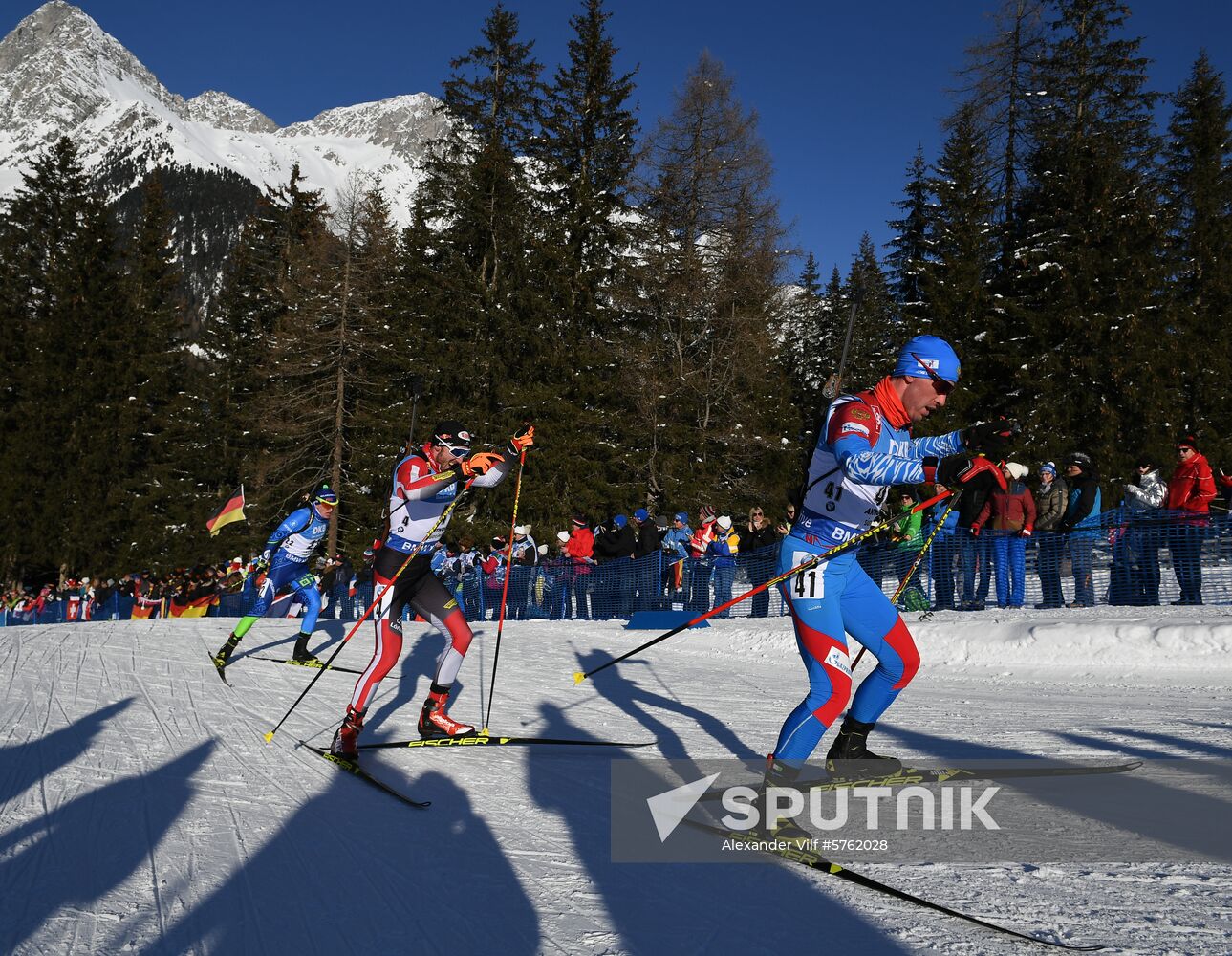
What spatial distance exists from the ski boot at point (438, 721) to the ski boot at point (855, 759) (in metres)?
2.95

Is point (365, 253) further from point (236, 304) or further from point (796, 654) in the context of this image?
point (796, 654)

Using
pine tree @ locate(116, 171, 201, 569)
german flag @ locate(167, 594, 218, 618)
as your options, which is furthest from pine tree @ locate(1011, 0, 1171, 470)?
pine tree @ locate(116, 171, 201, 569)

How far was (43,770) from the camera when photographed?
19.0 feet

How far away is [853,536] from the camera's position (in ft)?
14.8

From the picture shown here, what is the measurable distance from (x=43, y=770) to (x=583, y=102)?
3080cm

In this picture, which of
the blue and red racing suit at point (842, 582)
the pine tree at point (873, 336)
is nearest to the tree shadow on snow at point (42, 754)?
the blue and red racing suit at point (842, 582)

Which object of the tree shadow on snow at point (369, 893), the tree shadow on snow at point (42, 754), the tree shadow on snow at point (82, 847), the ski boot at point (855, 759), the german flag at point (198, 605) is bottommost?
the tree shadow on snow at point (369, 893)

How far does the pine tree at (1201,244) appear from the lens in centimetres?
2388

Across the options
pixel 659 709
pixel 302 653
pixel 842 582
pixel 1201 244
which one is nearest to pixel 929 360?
pixel 842 582

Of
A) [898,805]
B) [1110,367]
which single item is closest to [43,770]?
[898,805]

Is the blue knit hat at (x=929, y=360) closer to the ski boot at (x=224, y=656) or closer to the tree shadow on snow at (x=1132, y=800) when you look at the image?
the tree shadow on snow at (x=1132, y=800)

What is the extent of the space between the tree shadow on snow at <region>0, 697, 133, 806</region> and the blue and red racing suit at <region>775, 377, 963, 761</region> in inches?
175

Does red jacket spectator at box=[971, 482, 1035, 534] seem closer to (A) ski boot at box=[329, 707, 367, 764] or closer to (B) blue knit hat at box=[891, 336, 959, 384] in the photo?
(B) blue knit hat at box=[891, 336, 959, 384]

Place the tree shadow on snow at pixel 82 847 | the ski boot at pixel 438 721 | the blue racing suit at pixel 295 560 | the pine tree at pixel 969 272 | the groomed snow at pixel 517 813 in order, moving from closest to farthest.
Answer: the groomed snow at pixel 517 813 → the tree shadow on snow at pixel 82 847 → the ski boot at pixel 438 721 → the blue racing suit at pixel 295 560 → the pine tree at pixel 969 272
